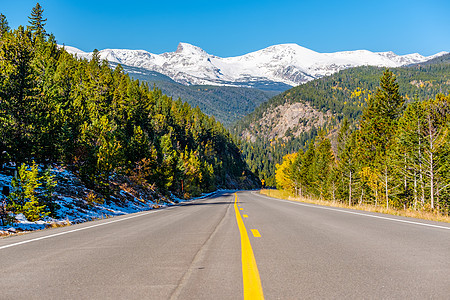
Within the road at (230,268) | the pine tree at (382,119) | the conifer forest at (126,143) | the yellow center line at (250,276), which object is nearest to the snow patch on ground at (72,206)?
the conifer forest at (126,143)

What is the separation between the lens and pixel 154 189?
37.6 m

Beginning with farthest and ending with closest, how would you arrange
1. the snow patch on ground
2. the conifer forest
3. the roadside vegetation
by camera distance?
the roadside vegetation → the conifer forest → the snow patch on ground

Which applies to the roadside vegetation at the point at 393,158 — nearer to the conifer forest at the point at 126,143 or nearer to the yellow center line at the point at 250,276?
the conifer forest at the point at 126,143

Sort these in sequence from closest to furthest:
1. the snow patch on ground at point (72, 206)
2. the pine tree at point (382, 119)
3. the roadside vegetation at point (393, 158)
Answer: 1. the snow patch on ground at point (72, 206)
2. the roadside vegetation at point (393, 158)
3. the pine tree at point (382, 119)

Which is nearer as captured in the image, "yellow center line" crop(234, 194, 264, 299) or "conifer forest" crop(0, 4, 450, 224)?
"yellow center line" crop(234, 194, 264, 299)

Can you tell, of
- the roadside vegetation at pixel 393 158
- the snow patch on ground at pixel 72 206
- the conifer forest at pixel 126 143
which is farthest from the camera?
the roadside vegetation at pixel 393 158

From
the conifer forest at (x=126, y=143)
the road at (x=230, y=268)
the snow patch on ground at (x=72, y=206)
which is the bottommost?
the snow patch on ground at (x=72, y=206)

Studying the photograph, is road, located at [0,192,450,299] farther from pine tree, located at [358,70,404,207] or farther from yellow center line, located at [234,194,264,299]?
pine tree, located at [358,70,404,207]

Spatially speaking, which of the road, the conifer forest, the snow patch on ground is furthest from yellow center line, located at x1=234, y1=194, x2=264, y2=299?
the conifer forest

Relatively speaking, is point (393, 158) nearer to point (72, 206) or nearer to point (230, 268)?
point (72, 206)

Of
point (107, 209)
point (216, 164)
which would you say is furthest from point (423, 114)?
point (216, 164)

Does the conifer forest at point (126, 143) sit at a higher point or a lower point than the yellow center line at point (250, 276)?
higher

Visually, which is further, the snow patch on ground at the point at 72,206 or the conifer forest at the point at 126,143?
the conifer forest at the point at 126,143

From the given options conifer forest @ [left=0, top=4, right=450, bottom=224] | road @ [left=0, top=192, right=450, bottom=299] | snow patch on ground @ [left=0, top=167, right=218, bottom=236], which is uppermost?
conifer forest @ [left=0, top=4, right=450, bottom=224]
